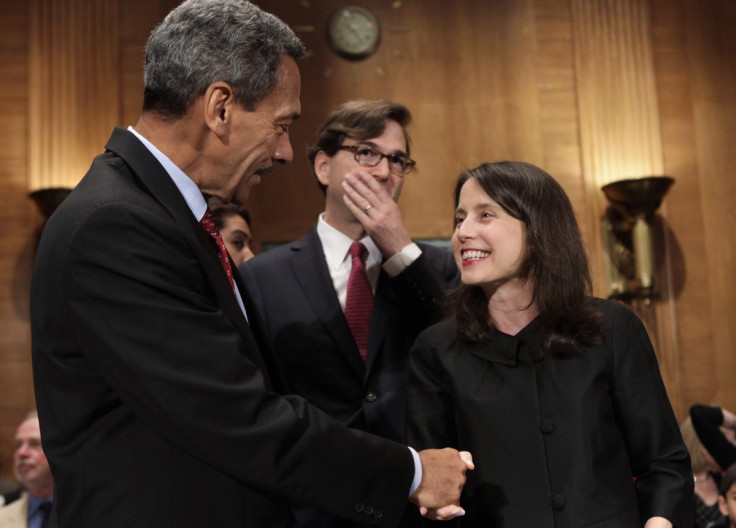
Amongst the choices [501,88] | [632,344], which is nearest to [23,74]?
[501,88]

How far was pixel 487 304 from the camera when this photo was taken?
2.30 m

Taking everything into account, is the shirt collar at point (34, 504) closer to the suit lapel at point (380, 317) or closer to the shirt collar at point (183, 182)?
the suit lapel at point (380, 317)

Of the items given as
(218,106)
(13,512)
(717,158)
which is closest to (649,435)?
(218,106)

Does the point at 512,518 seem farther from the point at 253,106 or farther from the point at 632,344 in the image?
the point at 253,106

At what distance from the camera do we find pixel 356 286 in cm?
270

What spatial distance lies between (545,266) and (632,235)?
3.93 m

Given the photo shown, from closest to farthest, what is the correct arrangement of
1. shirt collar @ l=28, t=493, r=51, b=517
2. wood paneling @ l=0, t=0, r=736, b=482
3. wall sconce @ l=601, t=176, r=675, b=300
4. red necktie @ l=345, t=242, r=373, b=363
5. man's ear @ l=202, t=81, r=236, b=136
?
man's ear @ l=202, t=81, r=236, b=136 < red necktie @ l=345, t=242, r=373, b=363 < shirt collar @ l=28, t=493, r=51, b=517 < wall sconce @ l=601, t=176, r=675, b=300 < wood paneling @ l=0, t=0, r=736, b=482

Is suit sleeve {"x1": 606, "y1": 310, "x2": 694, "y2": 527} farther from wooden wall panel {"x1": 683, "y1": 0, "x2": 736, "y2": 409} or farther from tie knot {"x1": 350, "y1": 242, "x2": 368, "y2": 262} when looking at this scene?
wooden wall panel {"x1": 683, "y1": 0, "x2": 736, "y2": 409}

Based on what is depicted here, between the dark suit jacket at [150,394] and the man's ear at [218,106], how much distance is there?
224 mm

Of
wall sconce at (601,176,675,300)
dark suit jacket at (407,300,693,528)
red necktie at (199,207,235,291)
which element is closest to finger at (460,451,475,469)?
dark suit jacket at (407,300,693,528)

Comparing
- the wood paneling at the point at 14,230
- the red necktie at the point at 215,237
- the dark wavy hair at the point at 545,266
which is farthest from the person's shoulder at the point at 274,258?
the wood paneling at the point at 14,230

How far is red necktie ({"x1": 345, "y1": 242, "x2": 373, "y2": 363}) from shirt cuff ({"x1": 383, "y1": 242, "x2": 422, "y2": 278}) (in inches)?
5.1

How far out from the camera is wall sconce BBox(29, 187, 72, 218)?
5.45m

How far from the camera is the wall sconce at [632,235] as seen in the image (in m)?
5.82
